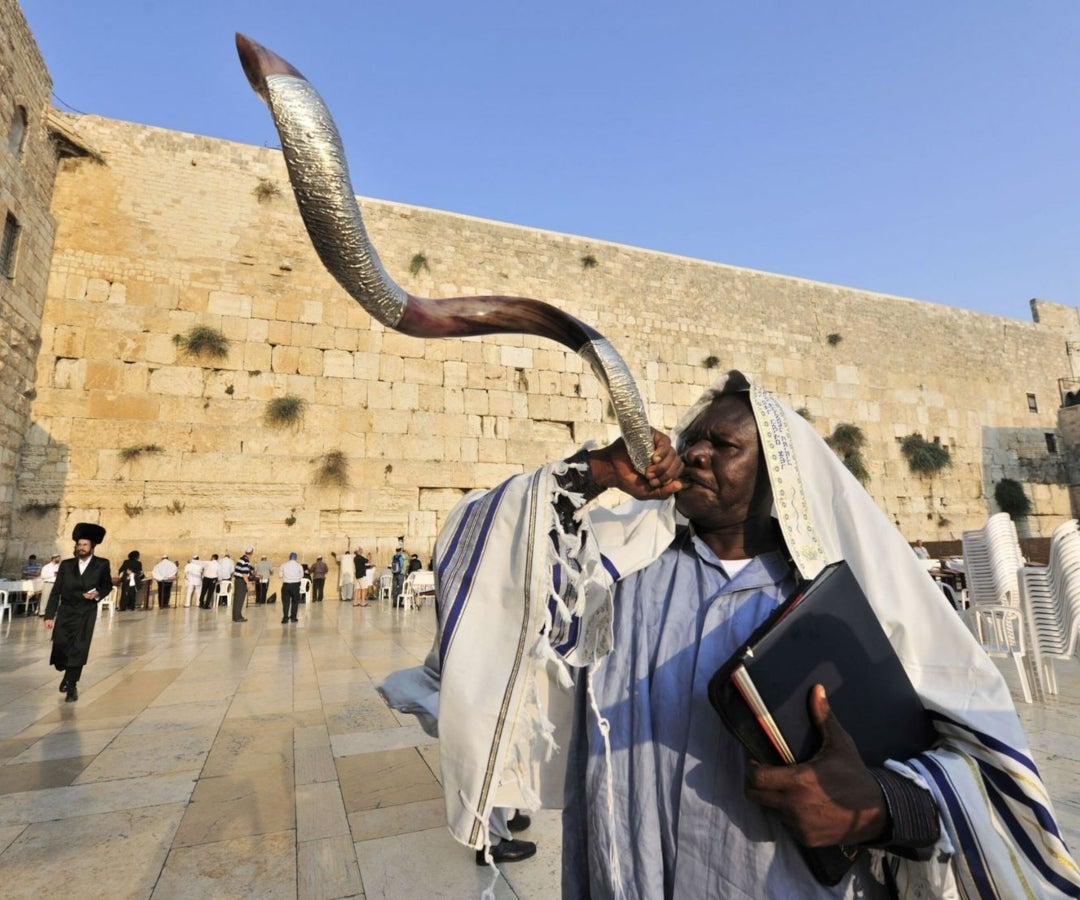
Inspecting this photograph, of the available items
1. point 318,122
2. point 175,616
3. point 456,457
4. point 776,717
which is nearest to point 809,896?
point 776,717

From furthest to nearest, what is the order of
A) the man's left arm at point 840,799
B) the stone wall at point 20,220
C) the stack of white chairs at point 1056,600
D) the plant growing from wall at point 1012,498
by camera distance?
1. the plant growing from wall at point 1012,498
2. the stone wall at point 20,220
3. the stack of white chairs at point 1056,600
4. the man's left arm at point 840,799

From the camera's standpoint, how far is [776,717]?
0.93 metres

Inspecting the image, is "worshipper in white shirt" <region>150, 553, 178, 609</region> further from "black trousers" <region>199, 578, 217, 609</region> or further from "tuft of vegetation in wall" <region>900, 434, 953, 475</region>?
"tuft of vegetation in wall" <region>900, 434, 953, 475</region>

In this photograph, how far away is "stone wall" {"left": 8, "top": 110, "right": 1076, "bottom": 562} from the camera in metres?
11.6

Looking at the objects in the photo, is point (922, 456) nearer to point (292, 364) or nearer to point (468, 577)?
point (292, 364)

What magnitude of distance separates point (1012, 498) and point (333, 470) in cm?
1932

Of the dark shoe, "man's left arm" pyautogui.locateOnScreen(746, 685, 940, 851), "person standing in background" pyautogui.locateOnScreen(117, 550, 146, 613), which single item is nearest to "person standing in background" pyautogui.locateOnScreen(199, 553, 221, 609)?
"person standing in background" pyautogui.locateOnScreen(117, 550, 146, 613)

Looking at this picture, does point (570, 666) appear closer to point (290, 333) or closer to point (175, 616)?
point (175, 616)

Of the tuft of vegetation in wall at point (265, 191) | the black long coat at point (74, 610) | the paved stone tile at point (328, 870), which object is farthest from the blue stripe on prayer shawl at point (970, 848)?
the tuft of vegetation in wall at point (265, 191)

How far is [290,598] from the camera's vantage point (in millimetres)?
9438

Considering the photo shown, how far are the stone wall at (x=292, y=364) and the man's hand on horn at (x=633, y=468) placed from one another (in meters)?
12.3

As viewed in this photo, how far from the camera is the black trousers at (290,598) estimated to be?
9391 millimetres

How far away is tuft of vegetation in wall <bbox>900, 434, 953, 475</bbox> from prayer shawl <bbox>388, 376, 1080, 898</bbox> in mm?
19461

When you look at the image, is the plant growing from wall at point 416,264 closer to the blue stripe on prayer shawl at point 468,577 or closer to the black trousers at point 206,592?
the black trousers at point 206,592
